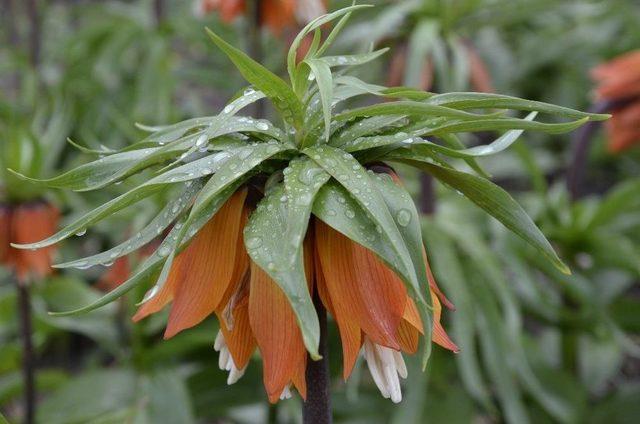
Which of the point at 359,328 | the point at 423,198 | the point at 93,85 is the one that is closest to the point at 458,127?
A: the point at 359,328

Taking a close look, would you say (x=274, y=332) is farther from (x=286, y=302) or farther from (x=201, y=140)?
(x=201, y=140)

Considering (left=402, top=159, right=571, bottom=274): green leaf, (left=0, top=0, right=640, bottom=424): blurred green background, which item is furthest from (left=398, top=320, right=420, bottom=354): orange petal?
(left=0, top=0, right=640, bottom=424): blurred green background

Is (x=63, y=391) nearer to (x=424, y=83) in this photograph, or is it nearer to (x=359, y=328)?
(x=424, y=83)

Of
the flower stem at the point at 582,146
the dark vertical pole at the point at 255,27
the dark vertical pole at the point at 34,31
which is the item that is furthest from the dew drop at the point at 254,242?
the dark vertical pole at the point at 34,31

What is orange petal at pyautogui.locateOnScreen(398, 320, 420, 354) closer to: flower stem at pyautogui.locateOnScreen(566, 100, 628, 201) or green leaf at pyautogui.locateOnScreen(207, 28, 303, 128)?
green leaf at pyautogui.locateOnScreen(207, 28, 303, 128)

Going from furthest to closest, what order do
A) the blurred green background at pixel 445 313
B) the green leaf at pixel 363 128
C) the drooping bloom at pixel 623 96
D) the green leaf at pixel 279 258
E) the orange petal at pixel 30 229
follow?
1. the drooping bloom at pixel 623 96
2. the blurred green background at pixel 445 313
3. the orange petal at pixel 30 229
4. the green leaf at pixel 363 128
5. the green leaf at pixel 279 258

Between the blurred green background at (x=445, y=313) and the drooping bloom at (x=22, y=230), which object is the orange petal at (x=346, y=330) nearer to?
the blurred green background at (x=445, y=313)
